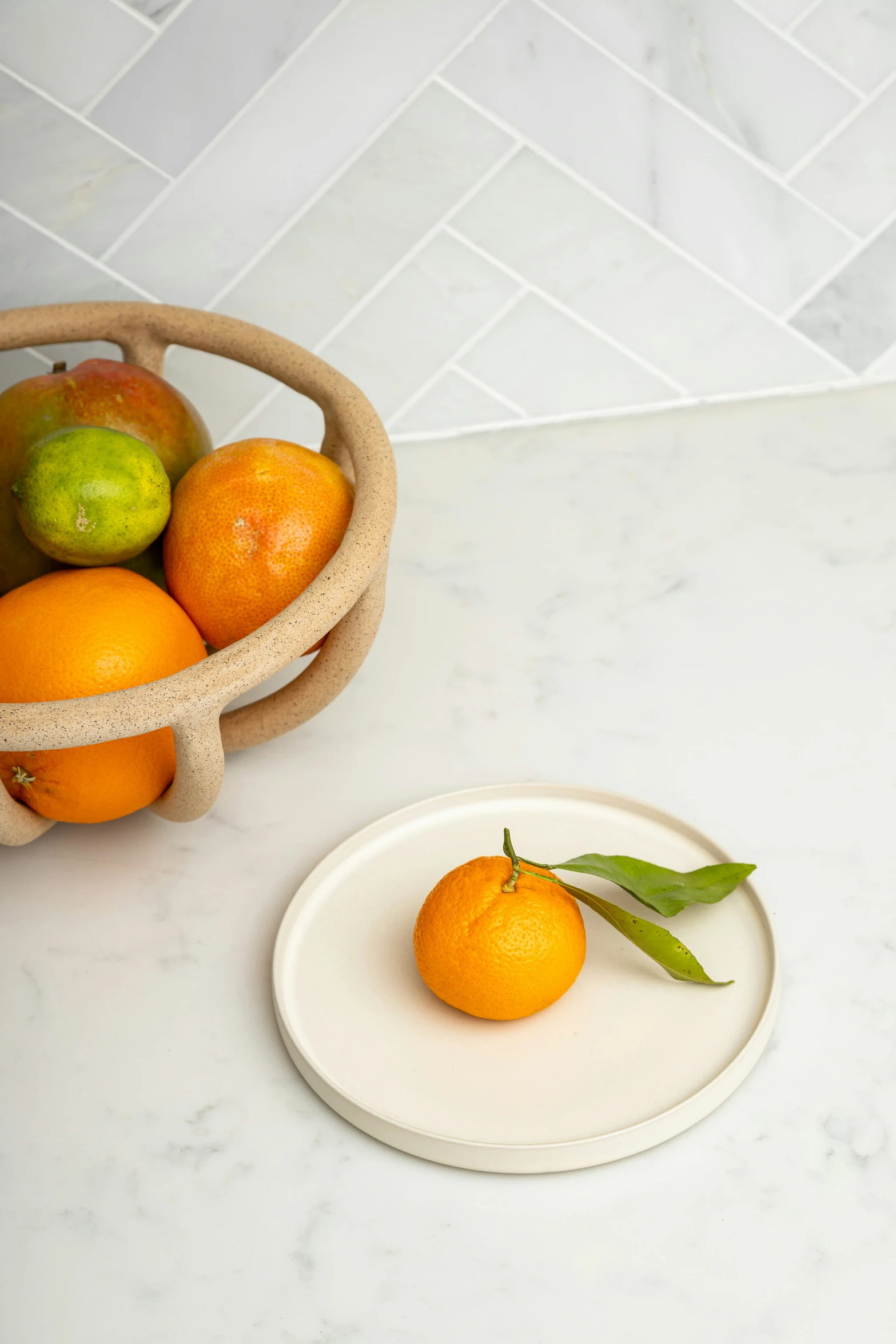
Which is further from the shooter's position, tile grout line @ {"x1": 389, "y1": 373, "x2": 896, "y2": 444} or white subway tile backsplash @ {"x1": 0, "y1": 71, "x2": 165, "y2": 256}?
tile grout line @ {"x1": 389, "y1": 373, "x2": 896, "y2": 444}

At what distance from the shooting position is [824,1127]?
1.85 feet

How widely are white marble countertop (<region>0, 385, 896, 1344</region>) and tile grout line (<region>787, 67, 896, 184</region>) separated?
26 cm

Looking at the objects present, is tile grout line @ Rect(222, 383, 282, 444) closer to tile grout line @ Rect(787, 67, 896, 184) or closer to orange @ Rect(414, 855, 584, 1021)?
tile grout line @ Rect(787, 67, 896, 184)

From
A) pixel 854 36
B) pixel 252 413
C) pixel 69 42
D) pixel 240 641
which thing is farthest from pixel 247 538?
pixel 854 36

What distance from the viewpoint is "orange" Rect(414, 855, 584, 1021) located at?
1.86ft

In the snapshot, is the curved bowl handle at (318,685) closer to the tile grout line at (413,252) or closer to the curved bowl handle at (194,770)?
the curved bowl handle at (194,770)

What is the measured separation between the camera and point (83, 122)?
3.20 feet

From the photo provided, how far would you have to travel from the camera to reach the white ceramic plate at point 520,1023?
55 centimetres

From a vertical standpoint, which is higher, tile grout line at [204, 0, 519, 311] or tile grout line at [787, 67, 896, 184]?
tile grout line at [787, 67, 896, 184]

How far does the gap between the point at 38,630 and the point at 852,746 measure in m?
0.54

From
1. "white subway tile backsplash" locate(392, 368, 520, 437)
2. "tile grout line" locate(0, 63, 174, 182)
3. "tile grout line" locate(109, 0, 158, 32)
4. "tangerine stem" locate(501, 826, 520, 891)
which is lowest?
"white subway tile backsplash" locate(392, 368, 520, 437)

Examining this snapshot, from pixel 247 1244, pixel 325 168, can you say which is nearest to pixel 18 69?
pixel 325 168

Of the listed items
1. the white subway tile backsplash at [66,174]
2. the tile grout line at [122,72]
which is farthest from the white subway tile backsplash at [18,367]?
the tile grout line at [122,72]

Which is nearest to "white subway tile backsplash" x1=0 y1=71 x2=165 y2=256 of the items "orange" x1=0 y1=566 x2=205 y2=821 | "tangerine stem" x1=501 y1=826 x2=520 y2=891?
"orange" x1=0 y1=566 x2=205 y2=821
